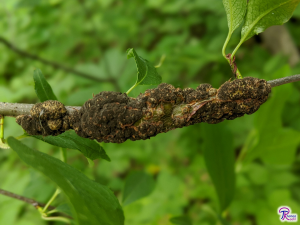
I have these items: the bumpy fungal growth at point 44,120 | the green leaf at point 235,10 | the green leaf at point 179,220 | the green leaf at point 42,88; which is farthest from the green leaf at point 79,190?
the green leaf at point 235,10

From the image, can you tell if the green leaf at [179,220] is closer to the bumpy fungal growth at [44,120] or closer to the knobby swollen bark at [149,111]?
the knobby swollen bark at [149,111]

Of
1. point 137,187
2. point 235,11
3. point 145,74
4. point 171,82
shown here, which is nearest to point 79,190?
point 145,74

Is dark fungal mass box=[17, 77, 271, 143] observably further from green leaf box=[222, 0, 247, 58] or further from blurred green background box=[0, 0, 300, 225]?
blurred green background box=[0, 0, 300, 225]

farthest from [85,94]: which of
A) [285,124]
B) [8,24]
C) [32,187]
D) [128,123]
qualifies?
[285,124]

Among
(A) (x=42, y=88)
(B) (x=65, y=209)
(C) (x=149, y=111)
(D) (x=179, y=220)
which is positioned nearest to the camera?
(C) (x=149, y=111)

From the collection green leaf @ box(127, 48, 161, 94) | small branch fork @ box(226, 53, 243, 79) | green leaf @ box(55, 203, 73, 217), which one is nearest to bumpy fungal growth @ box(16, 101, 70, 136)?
green leaf @ box(127, 48, 161, 94)

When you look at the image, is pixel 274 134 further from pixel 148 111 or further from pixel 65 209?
pixel 65 209
